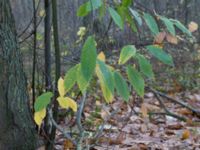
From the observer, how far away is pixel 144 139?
3.14 meters

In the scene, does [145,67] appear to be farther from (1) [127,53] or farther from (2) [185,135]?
(2) [185,135]

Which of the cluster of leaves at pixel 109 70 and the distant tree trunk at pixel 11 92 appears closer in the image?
the cluster of leaves at pixel 109 70

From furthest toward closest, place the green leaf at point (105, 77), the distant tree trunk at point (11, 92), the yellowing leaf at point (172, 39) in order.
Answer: the distant tree trunk at point (11, 92) → the yellowing leaf at point (172, 39) → the green leaf at point (105, 77)

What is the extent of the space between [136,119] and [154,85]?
212 centimetres

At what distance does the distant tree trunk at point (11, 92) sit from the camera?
2.27 meters

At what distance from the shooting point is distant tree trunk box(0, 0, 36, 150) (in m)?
2.27

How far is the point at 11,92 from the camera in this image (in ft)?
7.61

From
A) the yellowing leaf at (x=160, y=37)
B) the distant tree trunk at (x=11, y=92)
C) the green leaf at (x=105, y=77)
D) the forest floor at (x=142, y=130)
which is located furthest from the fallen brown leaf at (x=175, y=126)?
the green leaf at (x=105, y=77)

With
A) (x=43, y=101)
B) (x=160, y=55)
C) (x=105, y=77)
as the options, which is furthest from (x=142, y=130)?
(x=105, y=77)

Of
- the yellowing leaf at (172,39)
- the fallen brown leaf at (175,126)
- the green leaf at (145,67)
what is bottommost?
the fallen brown leaf at (175,126)

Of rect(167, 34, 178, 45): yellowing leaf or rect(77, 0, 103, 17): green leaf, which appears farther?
rect(167, 34, 178, 45): yellowing leaf

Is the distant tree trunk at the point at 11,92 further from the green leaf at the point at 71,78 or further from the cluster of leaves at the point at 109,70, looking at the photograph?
the green leaf at the point at 71,78

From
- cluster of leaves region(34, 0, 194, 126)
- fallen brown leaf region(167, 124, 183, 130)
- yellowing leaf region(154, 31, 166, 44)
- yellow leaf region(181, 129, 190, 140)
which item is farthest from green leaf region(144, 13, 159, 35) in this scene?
fallen brown leaf region(167, 124, 183, 130)

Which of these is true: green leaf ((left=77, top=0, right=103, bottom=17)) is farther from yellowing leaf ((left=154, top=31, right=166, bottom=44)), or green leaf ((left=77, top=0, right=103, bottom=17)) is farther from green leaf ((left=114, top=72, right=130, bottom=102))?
yellowing leaf ((left=154, top=31, right=166, bottom=44))
